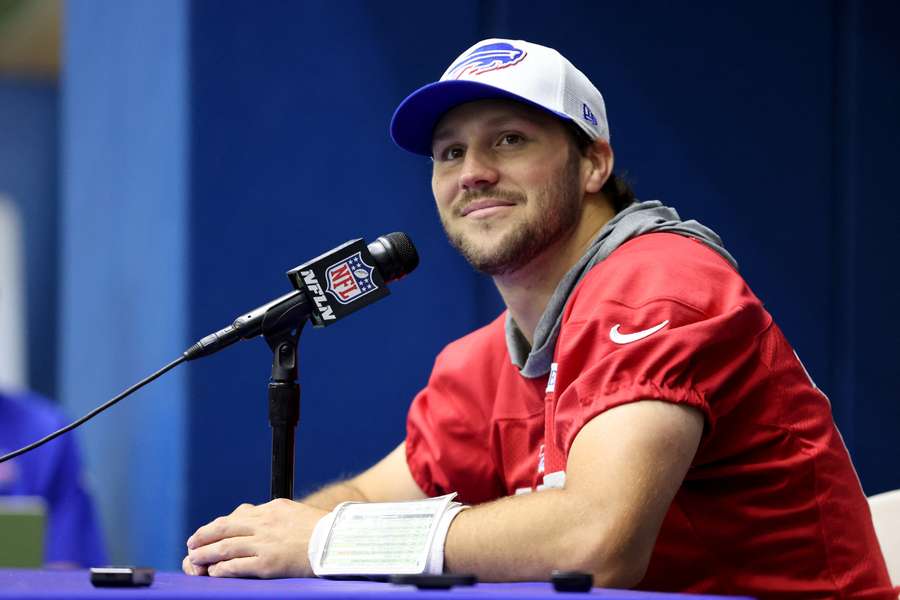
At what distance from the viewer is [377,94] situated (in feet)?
8.95

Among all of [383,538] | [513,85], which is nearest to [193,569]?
[383,538]

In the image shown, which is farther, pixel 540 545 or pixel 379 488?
pixel 379 488

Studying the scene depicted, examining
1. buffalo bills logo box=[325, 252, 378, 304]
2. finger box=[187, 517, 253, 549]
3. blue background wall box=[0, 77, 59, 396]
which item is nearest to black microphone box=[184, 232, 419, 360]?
buffalo bills logo box=[325, 252, 378, 304]

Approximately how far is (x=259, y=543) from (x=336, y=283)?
309 millimetres

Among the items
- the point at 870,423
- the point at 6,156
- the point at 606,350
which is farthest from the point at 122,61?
the point at 6,156

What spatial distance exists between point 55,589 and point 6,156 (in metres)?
5.76

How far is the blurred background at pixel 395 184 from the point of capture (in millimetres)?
2613

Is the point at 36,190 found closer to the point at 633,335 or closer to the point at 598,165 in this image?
the point at 598,165

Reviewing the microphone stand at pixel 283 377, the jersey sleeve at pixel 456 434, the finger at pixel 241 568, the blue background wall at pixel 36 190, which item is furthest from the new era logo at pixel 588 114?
the blue background wall at pixel 36 190

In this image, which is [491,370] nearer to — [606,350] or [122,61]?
[606,350]

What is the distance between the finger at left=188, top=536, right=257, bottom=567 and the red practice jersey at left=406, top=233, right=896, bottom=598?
Result: 357 millimetres

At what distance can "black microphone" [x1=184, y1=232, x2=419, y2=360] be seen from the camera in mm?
1472

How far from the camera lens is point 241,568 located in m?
1.38

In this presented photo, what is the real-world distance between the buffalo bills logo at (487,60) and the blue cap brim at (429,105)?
0.02 meters
